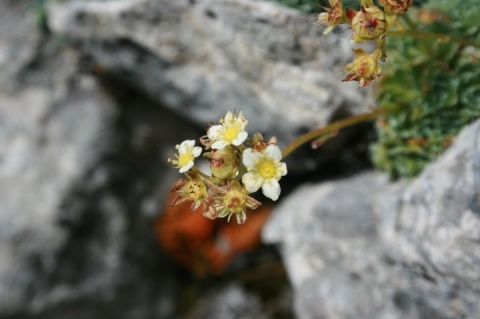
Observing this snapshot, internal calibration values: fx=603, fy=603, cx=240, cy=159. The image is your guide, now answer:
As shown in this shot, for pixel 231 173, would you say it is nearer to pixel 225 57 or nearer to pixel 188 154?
pixel 188 154

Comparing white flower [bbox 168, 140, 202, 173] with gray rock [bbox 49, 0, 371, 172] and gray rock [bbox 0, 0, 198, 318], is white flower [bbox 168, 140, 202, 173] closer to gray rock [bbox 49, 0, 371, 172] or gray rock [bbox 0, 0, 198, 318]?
gray rock [bbox 49, 0, 371, 172]

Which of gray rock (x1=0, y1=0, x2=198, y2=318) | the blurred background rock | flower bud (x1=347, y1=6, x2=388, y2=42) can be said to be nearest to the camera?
flower bud (x1=347, y1=6, x2=388, y2=42)

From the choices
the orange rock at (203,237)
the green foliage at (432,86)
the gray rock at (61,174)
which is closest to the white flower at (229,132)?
the green foliage at (432,86)

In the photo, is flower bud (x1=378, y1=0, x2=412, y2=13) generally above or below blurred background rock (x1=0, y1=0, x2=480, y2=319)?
above

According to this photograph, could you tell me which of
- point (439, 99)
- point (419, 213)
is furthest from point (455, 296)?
point (439, 99)

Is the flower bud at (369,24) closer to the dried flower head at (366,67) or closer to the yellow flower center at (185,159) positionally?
the dried flower head at (366,67)

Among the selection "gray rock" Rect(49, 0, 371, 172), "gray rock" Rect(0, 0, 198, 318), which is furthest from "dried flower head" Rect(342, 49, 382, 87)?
"gray rock" Rect(0, 0, 198, 318)
